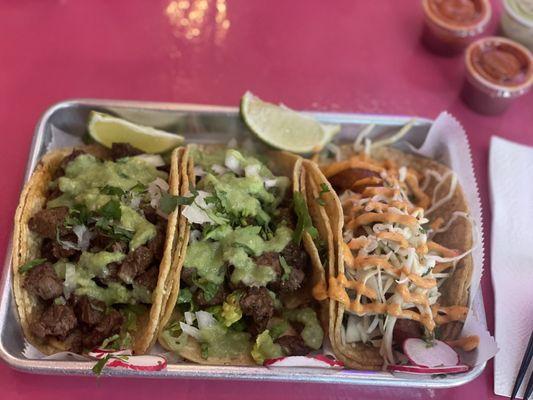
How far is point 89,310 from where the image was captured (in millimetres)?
2094

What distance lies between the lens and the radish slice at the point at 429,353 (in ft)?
6.81

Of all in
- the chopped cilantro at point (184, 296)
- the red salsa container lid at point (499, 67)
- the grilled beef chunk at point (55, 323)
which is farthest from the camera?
the red salsa container lid at point (499, 67)

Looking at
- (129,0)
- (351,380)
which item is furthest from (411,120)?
(129,0)

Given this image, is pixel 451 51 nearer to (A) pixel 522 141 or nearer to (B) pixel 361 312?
(A) pixel 522 141

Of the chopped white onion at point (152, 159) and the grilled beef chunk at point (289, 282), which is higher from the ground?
the chopped white onion at point (152, 159)

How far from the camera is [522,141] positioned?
3146 mm

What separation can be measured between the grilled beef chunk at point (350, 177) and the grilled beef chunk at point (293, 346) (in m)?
0.75

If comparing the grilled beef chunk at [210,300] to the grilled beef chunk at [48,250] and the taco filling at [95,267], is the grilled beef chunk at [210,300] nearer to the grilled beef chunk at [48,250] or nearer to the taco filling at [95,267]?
the taco filling at [95,267]

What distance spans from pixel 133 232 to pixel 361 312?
93 centimetres

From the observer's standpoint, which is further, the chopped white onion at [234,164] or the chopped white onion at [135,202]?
the chopped white onion at [234,164]

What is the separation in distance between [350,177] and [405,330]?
735 mm

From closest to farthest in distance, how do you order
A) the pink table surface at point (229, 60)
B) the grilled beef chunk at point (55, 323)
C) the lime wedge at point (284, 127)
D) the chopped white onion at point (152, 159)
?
the grilled beef chunk at point (55, 323), the chopped white onion at point (152, 159), the lime wedge at point (284, 127), the pink table surface at point (229, 60)

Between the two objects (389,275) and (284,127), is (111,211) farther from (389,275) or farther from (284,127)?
(389,275)

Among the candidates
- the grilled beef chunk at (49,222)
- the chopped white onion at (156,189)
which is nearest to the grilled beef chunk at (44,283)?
the grilled beef chunk at (49,222)
